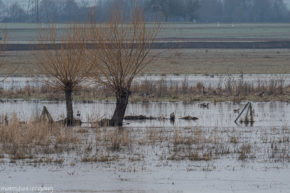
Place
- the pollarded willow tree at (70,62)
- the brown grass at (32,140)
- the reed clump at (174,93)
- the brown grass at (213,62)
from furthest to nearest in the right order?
the brown grass at (213,62)
the reed clump at (174,93)
the pollarded willow tree at (70,62)
the brown grass at (32,140)

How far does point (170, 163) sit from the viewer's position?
47.6ft

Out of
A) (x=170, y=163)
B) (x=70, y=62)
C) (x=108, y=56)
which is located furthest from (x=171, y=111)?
(x=170, y=163)

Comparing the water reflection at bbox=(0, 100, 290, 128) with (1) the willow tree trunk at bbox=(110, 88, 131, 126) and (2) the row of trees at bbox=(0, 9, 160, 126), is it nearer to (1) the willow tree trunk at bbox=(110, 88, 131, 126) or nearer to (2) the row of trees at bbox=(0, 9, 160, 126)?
(1) the willow tree trunk at bbox=(110, 88, 131, 126)

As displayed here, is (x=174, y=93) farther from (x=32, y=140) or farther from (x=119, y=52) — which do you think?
(x=32, y=140)

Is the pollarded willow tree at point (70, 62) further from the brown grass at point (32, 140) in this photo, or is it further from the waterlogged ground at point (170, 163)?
the brown grass at point (32, 140)

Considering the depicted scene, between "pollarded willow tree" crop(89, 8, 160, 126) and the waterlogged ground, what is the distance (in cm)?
130

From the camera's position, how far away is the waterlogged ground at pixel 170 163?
12422 mm

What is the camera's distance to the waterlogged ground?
12.4m

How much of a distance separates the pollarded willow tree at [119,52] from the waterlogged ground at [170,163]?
1296mm

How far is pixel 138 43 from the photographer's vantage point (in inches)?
842

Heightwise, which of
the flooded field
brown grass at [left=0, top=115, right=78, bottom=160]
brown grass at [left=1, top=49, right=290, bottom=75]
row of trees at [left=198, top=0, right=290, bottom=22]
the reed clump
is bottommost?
brown grass at [left=0, top=115, right=78, bottom=160]

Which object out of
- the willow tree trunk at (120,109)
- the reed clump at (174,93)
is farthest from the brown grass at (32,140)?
the reed clump at (174,93)

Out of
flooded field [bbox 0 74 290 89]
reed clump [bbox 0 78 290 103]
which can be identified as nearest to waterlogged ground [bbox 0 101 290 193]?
reed clump [bbox 0 78 290 103]

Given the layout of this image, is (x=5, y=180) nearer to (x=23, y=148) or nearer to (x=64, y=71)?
(x=23, y=148)
